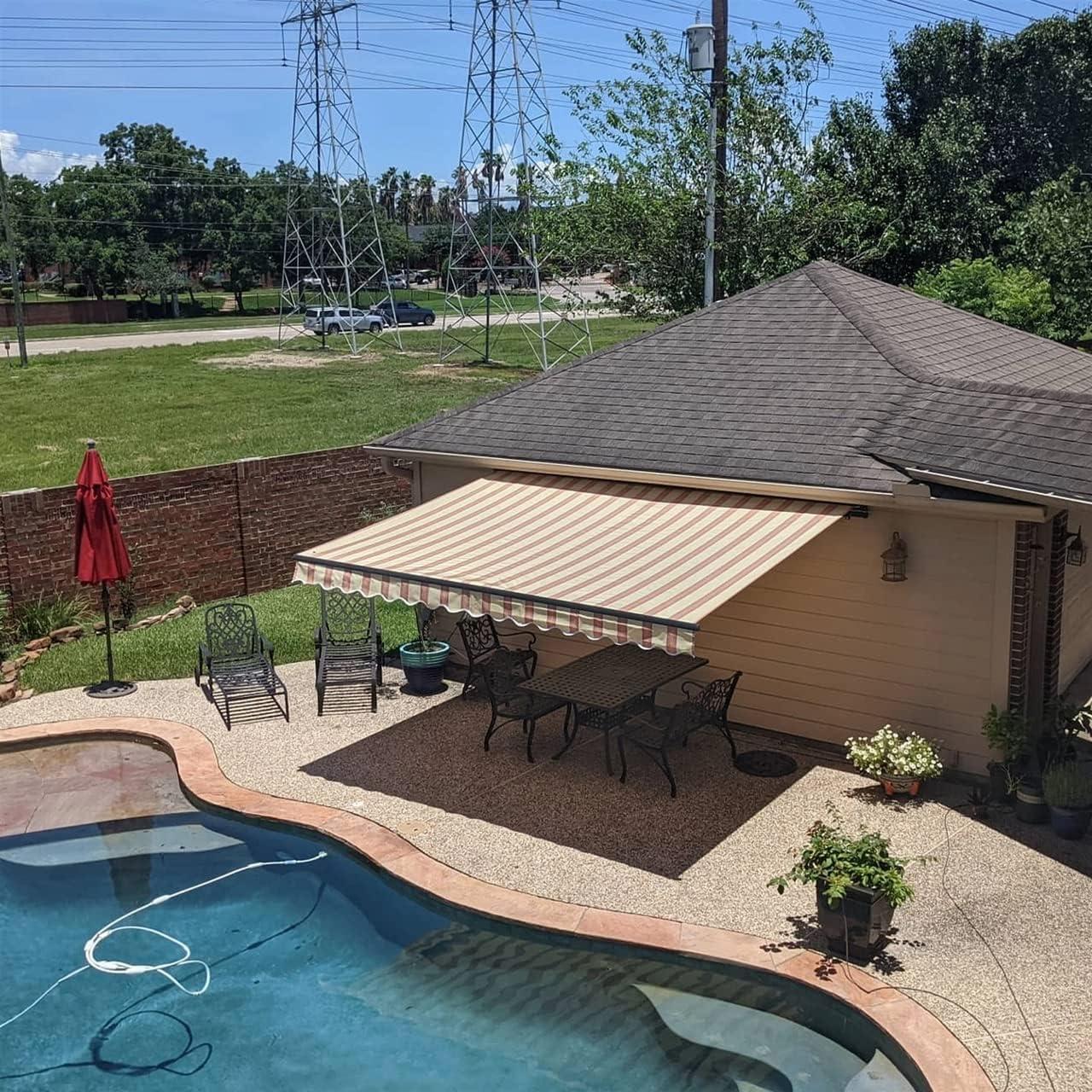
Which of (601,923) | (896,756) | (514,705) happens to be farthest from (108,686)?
(896,756)

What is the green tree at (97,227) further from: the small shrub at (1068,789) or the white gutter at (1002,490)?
the small shrub at (1068,789)

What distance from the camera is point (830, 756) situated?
15484mm

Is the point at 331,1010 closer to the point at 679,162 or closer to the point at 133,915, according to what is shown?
the point at 133,915

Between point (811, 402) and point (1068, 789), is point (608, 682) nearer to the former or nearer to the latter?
point (811, 402)

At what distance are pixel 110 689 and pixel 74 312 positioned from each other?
75.8 meters

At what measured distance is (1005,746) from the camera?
1349cm

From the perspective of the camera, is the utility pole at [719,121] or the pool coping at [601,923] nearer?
the pool coping at [601,923]

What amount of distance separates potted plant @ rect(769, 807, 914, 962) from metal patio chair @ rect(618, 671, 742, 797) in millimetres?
3480

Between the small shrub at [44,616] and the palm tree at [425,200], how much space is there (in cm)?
14354

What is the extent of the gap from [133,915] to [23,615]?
9.86 meters

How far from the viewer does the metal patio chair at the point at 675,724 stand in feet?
47.1

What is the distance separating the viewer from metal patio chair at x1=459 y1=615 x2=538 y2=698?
17781 mm

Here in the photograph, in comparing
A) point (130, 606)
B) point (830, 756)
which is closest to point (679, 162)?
point (130, 606)

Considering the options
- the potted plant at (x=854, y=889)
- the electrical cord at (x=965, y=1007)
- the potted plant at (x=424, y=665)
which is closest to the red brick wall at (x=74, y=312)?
the potted plant at (x=424, y=665)
